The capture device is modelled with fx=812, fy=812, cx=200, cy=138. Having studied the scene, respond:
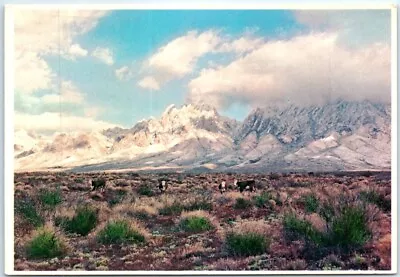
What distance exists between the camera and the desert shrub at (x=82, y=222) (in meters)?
7.75

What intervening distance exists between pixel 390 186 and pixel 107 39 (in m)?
3.06

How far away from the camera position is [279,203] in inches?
307

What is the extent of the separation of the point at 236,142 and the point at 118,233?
1428 millimetres

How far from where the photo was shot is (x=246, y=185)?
25.6 feet

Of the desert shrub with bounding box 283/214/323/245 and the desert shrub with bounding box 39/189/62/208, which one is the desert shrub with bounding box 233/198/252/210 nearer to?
the desert shrub with bounding box 283/214/323/245

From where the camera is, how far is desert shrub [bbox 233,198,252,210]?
7789 millimetres

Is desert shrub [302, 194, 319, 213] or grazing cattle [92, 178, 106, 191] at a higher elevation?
grazing cattle [92, 178, 106, 191]

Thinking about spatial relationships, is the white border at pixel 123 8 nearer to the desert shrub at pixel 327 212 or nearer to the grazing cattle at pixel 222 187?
the desert shrub at pixel 327 212

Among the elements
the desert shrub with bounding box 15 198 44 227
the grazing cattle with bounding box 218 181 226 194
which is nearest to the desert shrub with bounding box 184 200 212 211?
the grazing cattle with bounding box 218 181 226 194

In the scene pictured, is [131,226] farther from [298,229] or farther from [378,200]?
[378,200]

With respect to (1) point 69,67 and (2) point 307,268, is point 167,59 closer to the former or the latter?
(1) point 69,67

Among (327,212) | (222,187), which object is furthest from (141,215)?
(327,212)

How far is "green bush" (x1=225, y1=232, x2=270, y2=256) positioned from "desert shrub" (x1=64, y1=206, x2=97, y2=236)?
1.31 metres

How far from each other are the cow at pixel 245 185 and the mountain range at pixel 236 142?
128 millimetres
